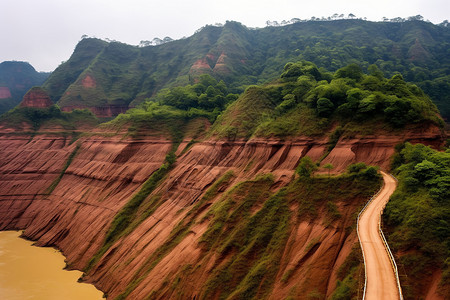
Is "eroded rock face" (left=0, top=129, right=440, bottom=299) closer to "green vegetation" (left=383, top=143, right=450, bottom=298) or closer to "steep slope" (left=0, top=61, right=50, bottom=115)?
"green vegetation" (left=383, top=143, right=450, bottom=298)

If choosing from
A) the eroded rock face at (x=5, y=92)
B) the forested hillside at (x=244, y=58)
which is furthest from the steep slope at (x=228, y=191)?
the eroded rock face at (x=5, y=92)

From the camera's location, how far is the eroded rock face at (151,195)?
24703mm

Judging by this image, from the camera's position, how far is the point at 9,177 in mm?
62531

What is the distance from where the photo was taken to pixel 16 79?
14375cm

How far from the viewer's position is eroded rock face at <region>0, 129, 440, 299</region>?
973 inches

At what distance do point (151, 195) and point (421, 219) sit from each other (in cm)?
3522

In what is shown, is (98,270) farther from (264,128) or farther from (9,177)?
(9,177)

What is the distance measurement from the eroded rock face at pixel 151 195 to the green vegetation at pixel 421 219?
347 centimetres

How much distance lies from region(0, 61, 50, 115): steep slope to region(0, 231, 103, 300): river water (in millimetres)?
104719

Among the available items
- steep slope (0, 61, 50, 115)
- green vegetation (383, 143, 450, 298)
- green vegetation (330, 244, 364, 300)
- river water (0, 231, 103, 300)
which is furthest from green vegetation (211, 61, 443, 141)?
steep slope (0, 61, 50, 115)

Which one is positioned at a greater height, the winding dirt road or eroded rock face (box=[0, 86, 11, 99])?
eroded rock face (box=[0, 86, 11, 99])

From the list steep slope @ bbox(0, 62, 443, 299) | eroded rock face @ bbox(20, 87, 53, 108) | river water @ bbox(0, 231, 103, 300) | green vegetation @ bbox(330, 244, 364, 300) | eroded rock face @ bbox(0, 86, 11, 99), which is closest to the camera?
green vegetation @ bbox(330, 244, 364, 300)

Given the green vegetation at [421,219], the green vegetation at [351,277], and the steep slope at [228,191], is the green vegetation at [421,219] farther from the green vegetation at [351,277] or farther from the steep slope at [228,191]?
the steep slope at [228,191]

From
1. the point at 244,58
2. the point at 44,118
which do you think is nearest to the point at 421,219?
the point at 44,118
